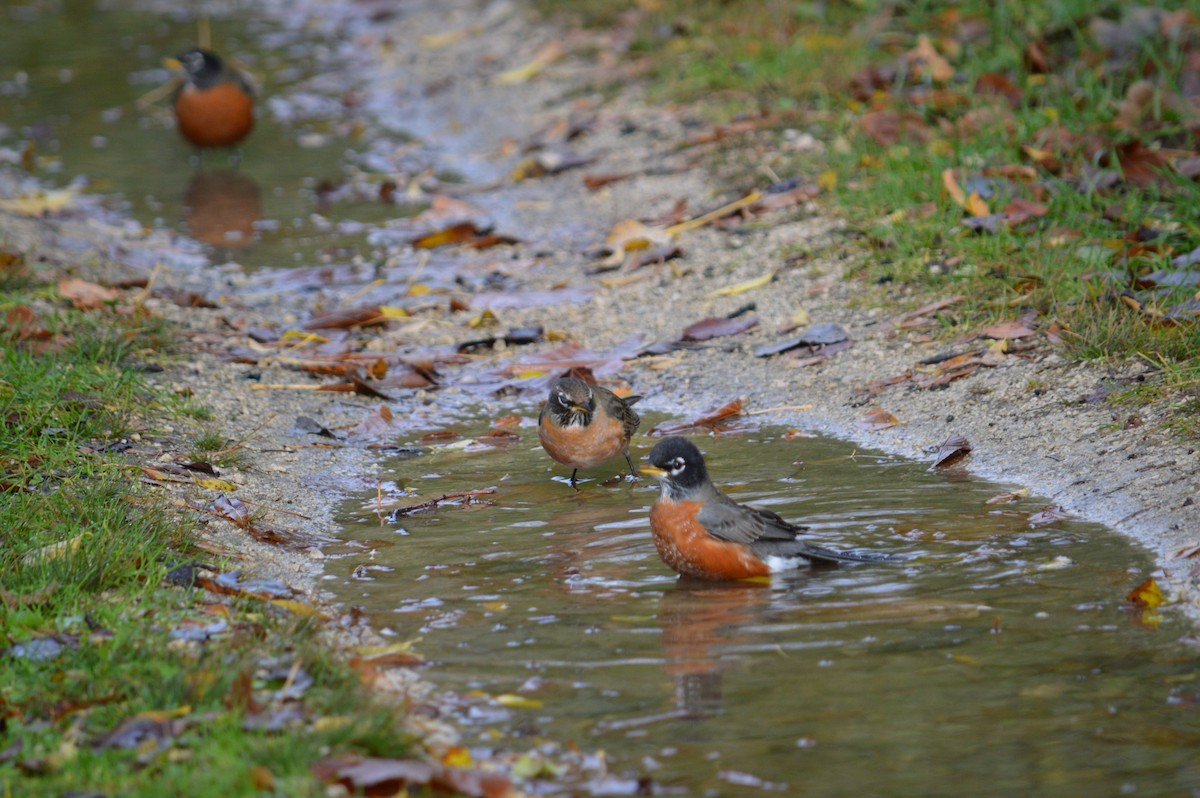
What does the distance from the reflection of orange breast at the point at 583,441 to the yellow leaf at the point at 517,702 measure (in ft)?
6.86

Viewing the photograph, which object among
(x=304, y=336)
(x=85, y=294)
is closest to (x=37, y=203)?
(x=85, y=294)

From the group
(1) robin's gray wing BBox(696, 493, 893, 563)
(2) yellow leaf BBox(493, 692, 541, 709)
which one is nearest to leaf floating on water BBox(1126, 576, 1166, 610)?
(1) robin's gray wing BBox(696, 493, 893, 563)

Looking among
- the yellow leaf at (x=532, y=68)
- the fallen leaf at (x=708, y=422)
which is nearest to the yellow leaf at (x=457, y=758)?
the fallen leaf at (x=708, y=422)

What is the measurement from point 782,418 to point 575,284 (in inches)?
99.5

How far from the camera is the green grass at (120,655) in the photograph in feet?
10.6

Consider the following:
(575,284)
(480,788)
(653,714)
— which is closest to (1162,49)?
(575,284)

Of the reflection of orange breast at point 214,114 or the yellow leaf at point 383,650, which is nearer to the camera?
the yellow leaf at point 383,650

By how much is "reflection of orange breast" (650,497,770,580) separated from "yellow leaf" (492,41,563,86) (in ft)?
32.0

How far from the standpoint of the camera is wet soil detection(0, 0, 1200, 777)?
5250 mm

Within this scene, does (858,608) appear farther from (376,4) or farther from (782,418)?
(376,4)

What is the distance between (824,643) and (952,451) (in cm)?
181

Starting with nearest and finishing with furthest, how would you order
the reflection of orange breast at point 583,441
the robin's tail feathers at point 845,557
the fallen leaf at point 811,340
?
the robin's tail feathers at point 845,557 → the reflection of orange breast at point 583,441 → the fallen leaf at point 811,340

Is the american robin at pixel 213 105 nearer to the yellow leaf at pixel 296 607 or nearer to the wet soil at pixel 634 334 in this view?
the wet soil at pixel 634 334

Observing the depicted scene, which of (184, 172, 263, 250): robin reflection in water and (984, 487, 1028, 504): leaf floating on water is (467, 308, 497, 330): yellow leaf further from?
(984, 487, 1028, 504): leaf floating on water
